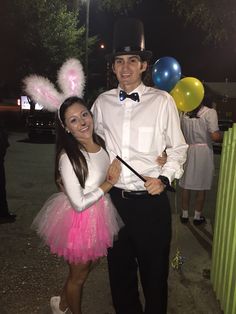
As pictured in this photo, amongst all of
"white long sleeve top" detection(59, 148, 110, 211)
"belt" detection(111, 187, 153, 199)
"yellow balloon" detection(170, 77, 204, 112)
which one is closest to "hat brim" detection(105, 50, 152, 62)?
"white long sleeve top" detection(59, 148, 110, 211)

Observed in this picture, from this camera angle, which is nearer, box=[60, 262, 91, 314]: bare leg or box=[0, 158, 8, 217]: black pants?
box=[60, 262, 91, 314]: bare leg

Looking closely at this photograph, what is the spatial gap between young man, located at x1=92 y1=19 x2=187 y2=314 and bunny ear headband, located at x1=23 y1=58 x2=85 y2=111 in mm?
300

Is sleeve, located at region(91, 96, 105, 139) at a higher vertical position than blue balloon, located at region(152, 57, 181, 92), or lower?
lower

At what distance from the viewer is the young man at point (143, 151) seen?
105 inches

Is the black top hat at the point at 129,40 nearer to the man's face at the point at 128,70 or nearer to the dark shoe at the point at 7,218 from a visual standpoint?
the man's face at the point at 128,70

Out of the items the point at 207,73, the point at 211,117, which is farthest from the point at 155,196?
the point at 207,73

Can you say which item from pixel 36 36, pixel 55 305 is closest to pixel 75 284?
pixel 55 305

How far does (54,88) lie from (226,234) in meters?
1.89

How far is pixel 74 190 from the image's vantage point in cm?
257

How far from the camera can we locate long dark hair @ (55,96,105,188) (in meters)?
2.60

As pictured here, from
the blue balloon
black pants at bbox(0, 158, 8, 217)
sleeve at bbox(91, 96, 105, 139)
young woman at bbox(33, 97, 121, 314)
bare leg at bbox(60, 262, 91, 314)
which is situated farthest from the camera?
black pants at bbox(0, 158, 8, 217)

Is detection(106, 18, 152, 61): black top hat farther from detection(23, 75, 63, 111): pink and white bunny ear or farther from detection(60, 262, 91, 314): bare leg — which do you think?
detection(60, 262, 91, 314): bare leg

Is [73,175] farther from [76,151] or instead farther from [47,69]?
[47,69]

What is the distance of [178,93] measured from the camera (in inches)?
183
